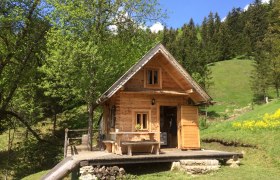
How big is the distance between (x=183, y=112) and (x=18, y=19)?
18.0 meters

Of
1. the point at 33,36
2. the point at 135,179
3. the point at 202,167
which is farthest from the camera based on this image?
the point at 33,36

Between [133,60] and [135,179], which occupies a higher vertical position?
[133,60]

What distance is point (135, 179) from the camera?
16234 mm

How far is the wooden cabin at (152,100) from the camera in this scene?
784 inches

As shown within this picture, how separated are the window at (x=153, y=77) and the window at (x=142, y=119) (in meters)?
1.94

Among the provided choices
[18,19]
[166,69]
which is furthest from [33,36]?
[166,69]

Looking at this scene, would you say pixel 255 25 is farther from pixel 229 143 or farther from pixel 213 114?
pixel 229 143

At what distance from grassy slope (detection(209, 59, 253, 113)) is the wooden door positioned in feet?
135

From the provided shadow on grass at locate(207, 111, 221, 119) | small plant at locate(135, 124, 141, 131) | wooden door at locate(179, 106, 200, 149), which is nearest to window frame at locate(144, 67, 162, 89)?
wooden door at locate(179, 106, 200, 149)

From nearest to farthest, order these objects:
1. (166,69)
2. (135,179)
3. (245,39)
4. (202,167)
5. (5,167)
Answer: (135,179) < (202,167) < (166,69) < (5,167) < (245,39)

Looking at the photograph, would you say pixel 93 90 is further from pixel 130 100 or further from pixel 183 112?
pixel 183 112

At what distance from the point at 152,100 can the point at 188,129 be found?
10.3 feet

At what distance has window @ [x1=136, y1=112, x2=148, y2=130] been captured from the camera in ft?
68.1

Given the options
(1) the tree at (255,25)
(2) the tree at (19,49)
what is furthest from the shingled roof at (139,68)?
(1) the tree at (255,25)
